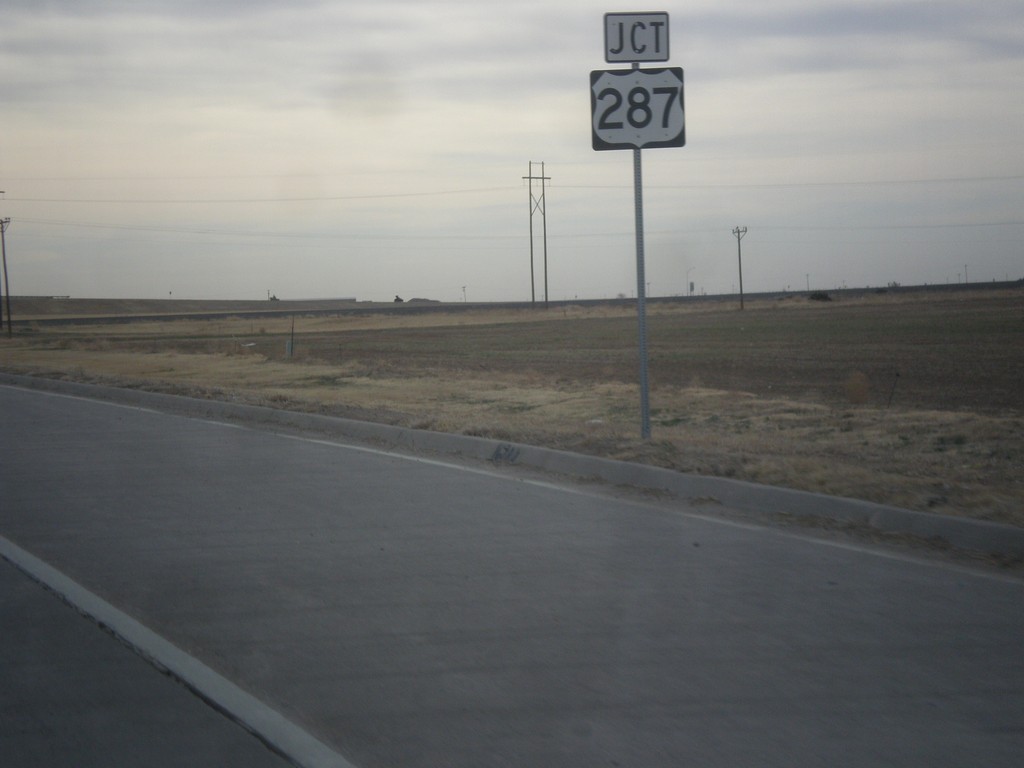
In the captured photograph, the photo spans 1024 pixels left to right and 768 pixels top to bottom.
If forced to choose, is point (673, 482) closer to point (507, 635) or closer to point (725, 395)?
point (507, 635)

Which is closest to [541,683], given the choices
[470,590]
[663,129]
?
[470,590]

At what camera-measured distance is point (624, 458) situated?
459 inches

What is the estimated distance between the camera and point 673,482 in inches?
414

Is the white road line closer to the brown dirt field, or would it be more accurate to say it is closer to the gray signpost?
the brown dirt field

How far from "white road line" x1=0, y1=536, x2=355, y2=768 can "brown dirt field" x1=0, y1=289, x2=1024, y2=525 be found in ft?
18.5

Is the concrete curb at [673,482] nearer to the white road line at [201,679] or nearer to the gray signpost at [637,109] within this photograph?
the gray signpost at [637,109]

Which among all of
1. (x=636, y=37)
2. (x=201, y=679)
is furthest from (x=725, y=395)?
(x=201, y=679)

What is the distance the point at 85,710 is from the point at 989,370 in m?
25.8

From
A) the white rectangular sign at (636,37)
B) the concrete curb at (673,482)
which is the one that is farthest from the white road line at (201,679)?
the white rectangular sign at (636,37)

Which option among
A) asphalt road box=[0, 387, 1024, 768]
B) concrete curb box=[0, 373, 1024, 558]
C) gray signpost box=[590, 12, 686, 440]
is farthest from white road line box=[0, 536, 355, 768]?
gray signpost box=[590, 12, 686, 440]

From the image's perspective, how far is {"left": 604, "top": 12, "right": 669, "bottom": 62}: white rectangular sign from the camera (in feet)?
39.1

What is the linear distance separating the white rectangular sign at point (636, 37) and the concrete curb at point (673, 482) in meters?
4.34

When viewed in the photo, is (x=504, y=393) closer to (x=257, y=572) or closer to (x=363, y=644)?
(x=257, y=572)

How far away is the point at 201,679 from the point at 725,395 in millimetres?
16233
